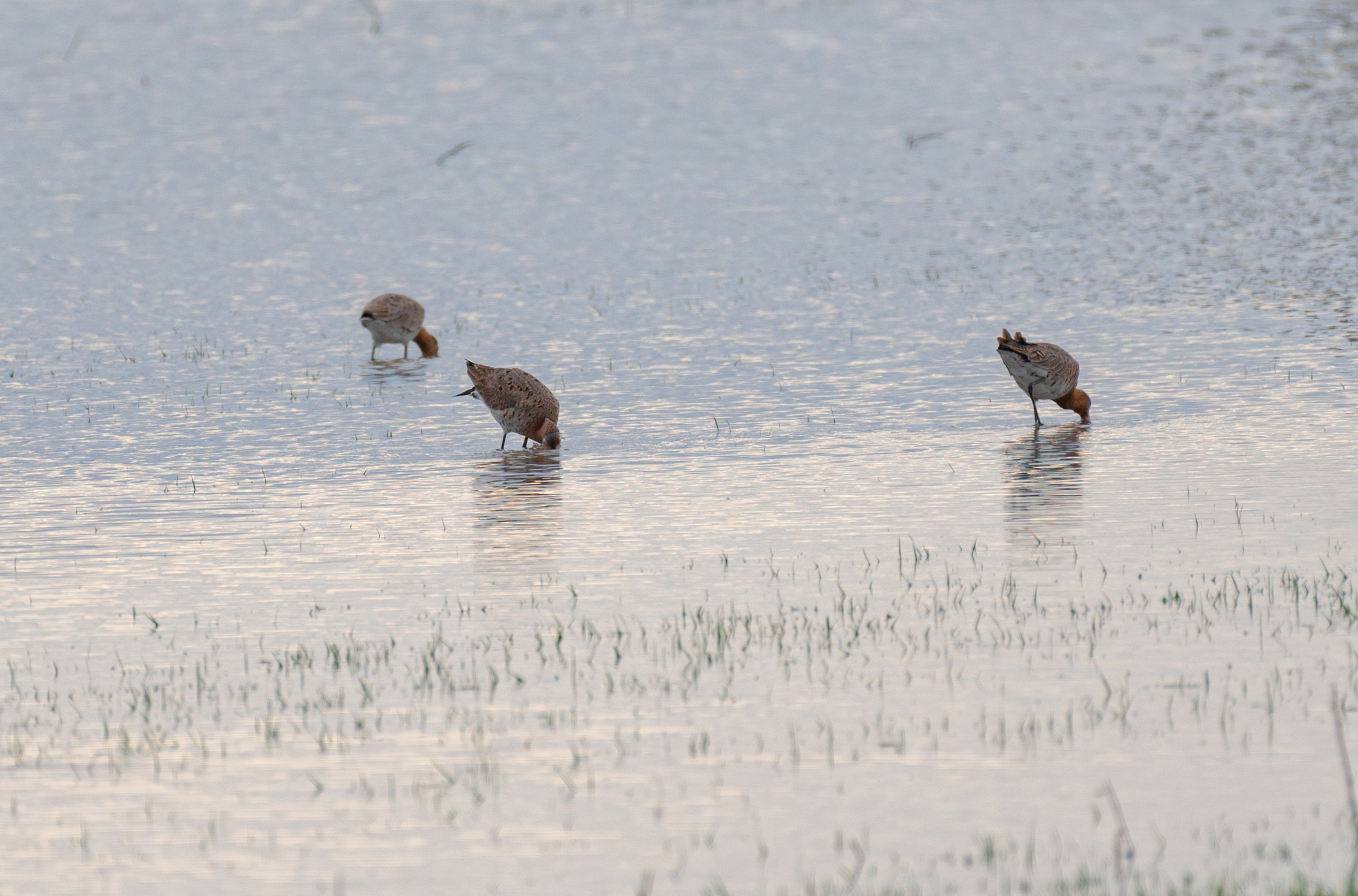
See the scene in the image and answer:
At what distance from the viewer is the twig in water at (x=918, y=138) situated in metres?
46.5

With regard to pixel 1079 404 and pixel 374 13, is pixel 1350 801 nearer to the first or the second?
pixel 1079 404

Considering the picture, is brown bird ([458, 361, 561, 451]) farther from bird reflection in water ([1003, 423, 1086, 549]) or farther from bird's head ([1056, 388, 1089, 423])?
bird's head ([1056, 388, 1089, 423])

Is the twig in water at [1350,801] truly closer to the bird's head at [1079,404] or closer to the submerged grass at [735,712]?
the submerged grass at [735,712]

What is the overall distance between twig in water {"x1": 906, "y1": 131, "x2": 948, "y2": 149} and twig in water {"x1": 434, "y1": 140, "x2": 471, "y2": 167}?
11197mm

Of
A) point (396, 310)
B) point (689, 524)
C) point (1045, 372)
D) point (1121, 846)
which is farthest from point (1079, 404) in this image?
point (1121, 846)

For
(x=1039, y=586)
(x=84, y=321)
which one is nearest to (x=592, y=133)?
(x=84, y=321)

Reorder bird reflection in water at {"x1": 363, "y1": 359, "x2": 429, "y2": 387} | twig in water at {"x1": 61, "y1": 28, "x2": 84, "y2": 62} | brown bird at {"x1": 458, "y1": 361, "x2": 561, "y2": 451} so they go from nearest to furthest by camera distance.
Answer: brown bird at {"x1": 458, "y1": 361, "x2": 561, "y2": 451}
bird reflection in water at {"x1": 363, "y1": 359, "x2": 429, "y2": 387}
twig in water at {"x1": 61, "y1": 28, "x2": 84, "y2": 62}

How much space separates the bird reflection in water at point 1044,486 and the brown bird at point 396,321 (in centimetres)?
1034

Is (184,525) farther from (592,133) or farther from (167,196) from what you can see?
(592,133)

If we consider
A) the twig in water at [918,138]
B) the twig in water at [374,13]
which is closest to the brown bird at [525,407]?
the twig in water at [918,138]

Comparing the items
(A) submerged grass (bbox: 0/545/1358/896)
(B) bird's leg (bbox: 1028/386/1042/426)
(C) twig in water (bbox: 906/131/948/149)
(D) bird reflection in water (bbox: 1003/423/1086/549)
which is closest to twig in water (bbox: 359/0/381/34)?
(C) twig in water (bbox: 906/131/948/149)

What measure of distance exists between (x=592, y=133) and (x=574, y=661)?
130 ft

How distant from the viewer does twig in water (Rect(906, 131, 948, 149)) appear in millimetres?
46531

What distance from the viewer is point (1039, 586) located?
12.2 meters
